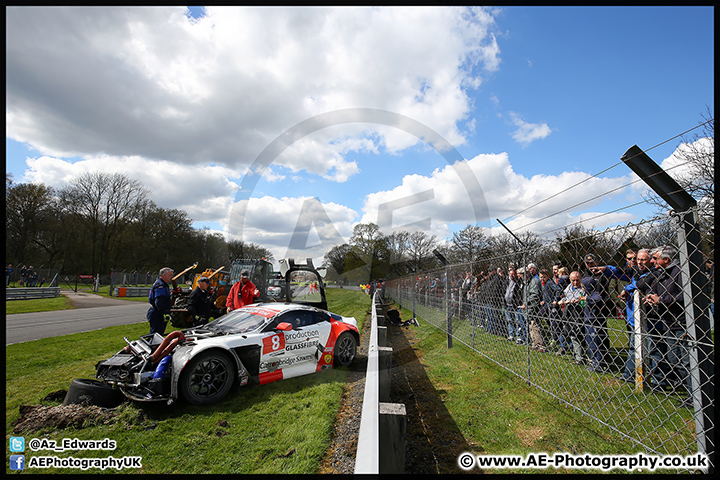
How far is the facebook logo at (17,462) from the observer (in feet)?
10.0

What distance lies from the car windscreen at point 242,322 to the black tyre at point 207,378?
2.51ft

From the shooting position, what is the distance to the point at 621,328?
15.7ft

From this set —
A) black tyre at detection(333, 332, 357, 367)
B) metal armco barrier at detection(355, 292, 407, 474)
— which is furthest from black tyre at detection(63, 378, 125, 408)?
metal armco barrier at detection(355, 292, 407, 474)

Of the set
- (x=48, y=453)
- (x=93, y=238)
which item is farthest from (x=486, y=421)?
(x=93, y=238)

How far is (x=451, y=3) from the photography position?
265 cm

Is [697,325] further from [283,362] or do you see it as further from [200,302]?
[200,302]

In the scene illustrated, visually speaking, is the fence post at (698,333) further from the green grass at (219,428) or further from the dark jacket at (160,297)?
the dark jacket at (160,297)

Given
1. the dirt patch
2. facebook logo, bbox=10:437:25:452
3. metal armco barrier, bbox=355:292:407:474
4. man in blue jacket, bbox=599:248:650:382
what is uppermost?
man in blue jacket, bbox=599:248:650:382

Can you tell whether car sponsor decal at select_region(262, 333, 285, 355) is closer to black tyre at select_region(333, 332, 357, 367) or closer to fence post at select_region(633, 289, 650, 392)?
black tyre at select_region(333, 332, 357, 367)

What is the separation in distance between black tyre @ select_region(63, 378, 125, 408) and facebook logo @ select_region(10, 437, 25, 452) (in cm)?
73

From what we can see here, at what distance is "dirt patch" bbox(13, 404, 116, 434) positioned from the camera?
3600 millimetres

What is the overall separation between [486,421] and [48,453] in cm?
451

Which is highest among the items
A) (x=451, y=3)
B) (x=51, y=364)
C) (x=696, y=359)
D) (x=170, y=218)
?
(x=170, y=218)
